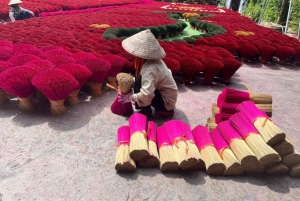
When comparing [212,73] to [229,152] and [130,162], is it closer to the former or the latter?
[229,152]

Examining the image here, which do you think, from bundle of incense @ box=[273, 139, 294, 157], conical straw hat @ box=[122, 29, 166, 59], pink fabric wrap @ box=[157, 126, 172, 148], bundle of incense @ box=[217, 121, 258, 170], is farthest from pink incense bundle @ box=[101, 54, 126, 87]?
bundle of incense @ box=[273, 139, 294, 157]

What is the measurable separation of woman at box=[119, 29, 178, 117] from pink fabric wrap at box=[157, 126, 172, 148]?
355 millimetres

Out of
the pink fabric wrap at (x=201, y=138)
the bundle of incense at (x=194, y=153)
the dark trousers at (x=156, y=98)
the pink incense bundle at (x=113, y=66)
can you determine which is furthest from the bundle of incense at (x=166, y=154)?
the pink incense bundle at (x=113, y=66)

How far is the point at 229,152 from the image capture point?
1.67 meters

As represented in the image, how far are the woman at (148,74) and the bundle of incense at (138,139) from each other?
11.1 inches

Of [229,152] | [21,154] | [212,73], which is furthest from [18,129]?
[212,73]

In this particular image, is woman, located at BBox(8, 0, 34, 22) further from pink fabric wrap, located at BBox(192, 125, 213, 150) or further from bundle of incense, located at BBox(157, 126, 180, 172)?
pink fabric wrap, located at BBox(192, 125, 213, 150)

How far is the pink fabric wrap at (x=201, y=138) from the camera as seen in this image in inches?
70.1

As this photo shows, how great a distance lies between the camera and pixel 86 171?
5.51 feet

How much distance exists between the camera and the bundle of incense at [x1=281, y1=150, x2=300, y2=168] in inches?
62.7

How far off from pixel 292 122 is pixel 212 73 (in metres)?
1.28

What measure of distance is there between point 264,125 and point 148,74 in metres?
1.05

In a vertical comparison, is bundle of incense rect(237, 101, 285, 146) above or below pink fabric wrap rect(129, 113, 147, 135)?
above

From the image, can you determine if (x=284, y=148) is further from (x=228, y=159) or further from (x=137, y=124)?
(x=137, y=124)
